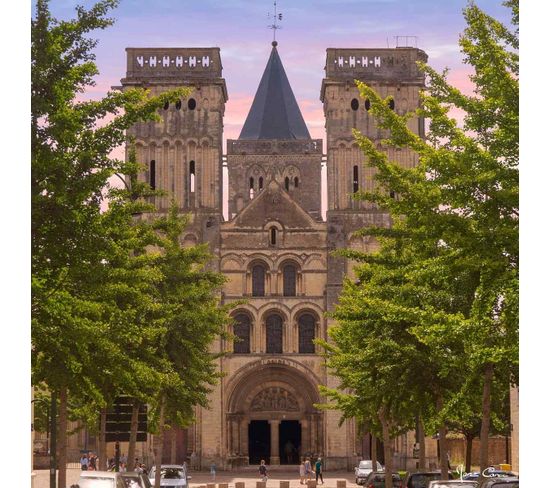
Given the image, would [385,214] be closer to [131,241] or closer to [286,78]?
[286,78]

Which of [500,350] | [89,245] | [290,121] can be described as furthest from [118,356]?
[290,121]

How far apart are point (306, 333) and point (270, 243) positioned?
561 centimetres

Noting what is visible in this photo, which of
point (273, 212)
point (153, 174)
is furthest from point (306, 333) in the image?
point (153, 174)

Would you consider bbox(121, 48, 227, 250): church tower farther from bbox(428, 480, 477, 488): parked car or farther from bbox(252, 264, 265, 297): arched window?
bbox(428, 480, 477, 488): parked car

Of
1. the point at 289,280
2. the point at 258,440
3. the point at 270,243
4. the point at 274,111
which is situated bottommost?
the point at 258,440

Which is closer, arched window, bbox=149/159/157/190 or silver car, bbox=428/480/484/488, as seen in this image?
silver car, bbox=428/480/484/488

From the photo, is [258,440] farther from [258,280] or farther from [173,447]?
[173,447]

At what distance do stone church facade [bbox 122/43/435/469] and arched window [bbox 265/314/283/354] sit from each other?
6cm

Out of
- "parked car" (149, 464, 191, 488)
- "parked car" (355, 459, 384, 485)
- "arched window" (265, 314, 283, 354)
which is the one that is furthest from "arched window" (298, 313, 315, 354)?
"parked car" (149, 464, 191, 488)

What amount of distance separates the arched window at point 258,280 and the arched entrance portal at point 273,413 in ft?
13.4

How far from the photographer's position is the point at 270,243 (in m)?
74.5

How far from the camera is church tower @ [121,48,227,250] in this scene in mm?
75062
